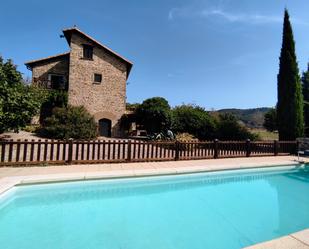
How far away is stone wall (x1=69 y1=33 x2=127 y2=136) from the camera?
1978 centimetres

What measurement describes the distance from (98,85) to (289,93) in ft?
56.4

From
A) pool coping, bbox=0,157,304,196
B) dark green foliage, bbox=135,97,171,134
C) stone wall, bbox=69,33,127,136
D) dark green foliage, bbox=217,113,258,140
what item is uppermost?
stone wall, bbox=69,33,127,136

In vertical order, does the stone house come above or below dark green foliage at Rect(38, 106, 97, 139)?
above

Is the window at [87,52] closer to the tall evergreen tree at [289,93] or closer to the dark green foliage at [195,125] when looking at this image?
the dark green foliage at [195,125]

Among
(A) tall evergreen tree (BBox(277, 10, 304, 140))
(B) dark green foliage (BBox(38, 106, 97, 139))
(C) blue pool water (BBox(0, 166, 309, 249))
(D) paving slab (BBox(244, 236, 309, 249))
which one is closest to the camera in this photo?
(D) paving slab (BBox(244, 236, 309, 249))

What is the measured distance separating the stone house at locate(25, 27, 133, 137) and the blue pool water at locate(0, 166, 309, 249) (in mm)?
14678

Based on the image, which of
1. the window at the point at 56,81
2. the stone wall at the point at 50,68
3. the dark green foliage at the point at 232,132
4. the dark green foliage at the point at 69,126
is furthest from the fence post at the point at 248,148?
the stone wall at the point at 50,68

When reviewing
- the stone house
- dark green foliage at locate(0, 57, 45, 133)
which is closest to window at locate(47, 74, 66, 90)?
the stone house

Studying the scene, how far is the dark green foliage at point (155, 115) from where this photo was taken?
17297mm

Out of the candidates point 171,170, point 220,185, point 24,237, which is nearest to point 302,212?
point 220,185

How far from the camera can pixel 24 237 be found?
12.1 feet

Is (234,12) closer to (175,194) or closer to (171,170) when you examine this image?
(171,170)

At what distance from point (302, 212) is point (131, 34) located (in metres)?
14.8

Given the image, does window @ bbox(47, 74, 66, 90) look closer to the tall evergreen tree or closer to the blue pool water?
the blue pool water
